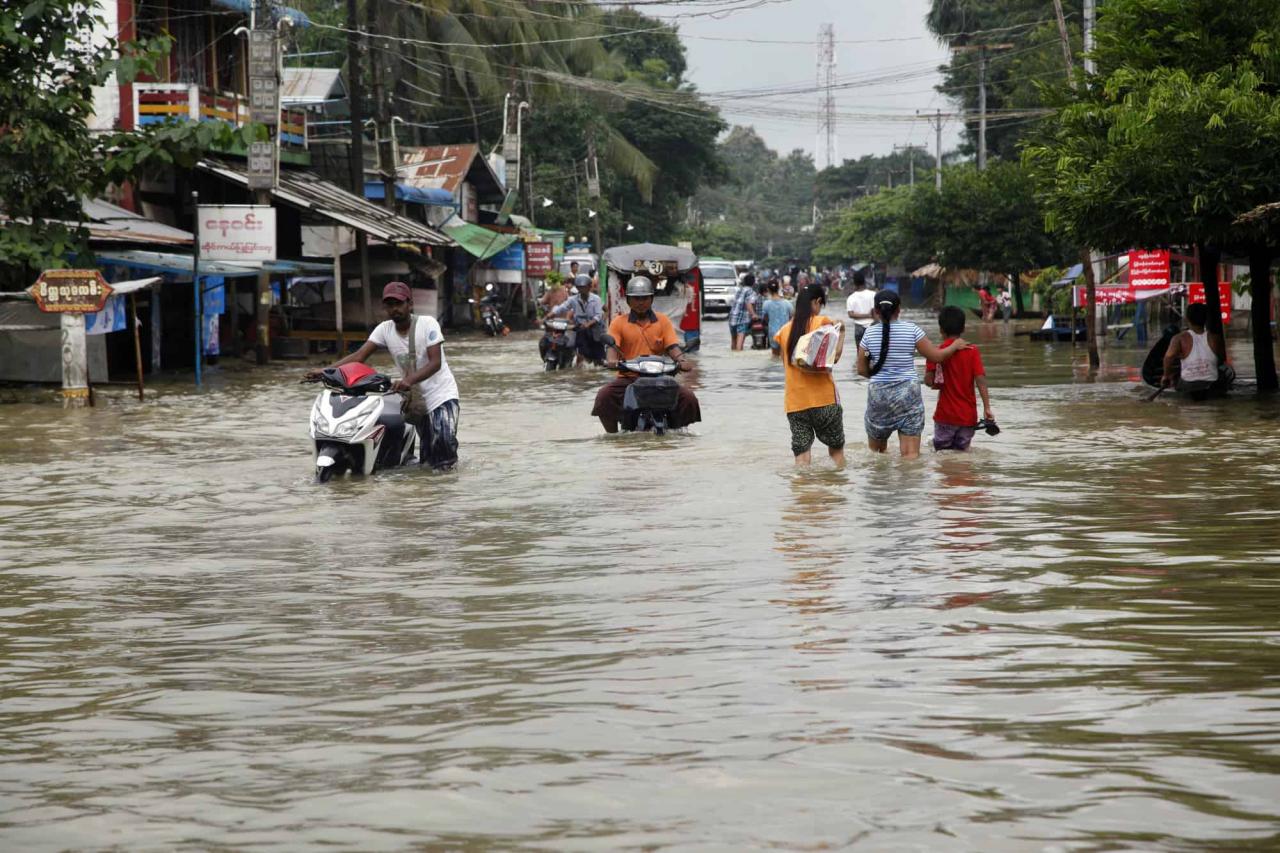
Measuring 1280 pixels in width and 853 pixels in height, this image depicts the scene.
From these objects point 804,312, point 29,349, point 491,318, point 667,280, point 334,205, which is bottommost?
point 29,349

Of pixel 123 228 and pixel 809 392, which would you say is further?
pixel 123 228

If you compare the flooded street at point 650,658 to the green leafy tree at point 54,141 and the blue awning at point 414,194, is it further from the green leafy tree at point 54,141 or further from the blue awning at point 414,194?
the blue awning at point 414,194

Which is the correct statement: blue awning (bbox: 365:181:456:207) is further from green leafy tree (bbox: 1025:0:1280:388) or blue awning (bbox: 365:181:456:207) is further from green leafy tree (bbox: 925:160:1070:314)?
green leafy tree (bbox: 1025:0:1280:388)

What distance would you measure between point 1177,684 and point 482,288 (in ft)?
156

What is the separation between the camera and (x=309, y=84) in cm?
4272

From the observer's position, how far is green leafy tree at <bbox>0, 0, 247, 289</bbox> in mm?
21562

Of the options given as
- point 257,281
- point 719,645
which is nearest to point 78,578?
point 719,645

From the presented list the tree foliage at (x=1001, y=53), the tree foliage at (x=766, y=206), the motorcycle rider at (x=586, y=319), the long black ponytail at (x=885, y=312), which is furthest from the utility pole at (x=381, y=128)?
the tree foliage at (x=766, y=206)

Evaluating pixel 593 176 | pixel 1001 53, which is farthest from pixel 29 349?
pixel 1001 53

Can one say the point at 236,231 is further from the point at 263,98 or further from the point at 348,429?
the point at 348,429

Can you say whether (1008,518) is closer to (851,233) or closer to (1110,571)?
(1110,571)

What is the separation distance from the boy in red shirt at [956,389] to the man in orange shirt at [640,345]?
2.60 metres

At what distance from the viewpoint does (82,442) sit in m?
16.8

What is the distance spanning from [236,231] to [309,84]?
55.5 feet
